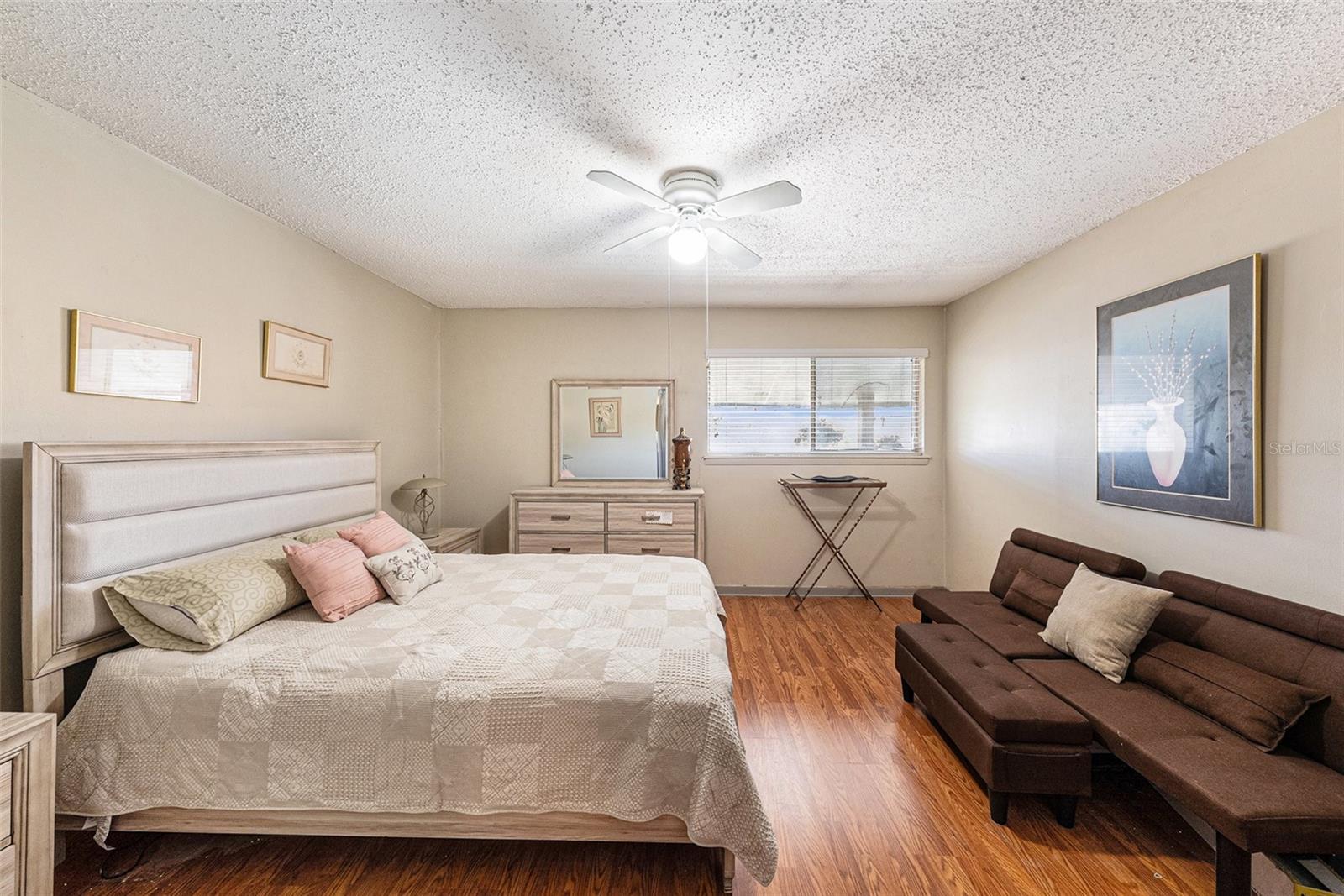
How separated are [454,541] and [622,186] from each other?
2852mm

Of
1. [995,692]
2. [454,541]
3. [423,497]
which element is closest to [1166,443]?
[995,692]

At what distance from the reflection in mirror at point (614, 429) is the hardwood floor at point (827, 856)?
106 inches

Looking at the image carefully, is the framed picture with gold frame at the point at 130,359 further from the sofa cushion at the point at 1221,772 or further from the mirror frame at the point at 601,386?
the sofa cushion at the point at 1221,772

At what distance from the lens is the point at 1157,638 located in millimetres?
2141

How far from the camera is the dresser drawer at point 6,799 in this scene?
138 cm

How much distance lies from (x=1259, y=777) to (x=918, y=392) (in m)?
3.50

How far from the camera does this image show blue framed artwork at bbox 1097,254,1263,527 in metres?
2.03

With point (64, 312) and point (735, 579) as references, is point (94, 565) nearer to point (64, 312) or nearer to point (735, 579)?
point (64, 312)

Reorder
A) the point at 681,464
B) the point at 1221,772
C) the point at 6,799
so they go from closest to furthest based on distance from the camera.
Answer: the point at 6,799, the point at 1221,772, the point at 681,464

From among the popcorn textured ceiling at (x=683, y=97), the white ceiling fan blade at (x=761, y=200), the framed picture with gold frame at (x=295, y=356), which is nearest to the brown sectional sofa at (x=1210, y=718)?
the popcorn textured ceiling at (x=683, y=97)

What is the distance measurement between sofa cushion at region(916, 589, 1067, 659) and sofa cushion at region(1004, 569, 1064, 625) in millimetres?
37

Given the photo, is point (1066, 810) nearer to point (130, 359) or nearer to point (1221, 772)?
point (1221, 772)

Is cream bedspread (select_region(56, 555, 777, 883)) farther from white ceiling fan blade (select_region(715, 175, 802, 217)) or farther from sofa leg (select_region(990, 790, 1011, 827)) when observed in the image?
white ceiling fan blade (select_region(715, 175, 802, 217))

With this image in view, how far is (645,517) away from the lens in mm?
4133
